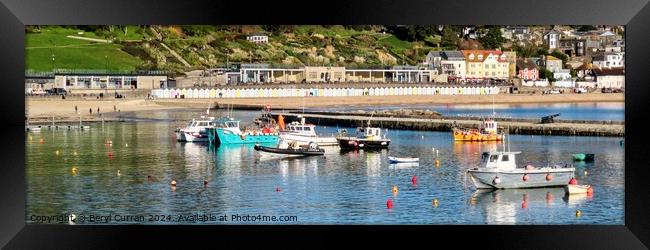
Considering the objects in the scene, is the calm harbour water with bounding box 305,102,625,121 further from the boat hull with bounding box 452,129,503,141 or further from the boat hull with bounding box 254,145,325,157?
the boat hull with bounding box 254,145,325,157

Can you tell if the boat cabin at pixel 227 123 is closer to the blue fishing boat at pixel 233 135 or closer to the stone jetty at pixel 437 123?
the blue fishing boat at pixel 233 135

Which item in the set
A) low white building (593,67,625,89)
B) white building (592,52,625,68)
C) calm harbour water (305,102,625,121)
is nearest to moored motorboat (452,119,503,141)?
calm harbour water (305,102,625,121)

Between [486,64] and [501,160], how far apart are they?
359 centimetres

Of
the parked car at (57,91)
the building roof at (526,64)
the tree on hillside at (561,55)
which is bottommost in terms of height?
the parked car at (57,91)

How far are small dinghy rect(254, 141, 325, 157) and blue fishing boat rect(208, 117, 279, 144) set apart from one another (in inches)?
51.4

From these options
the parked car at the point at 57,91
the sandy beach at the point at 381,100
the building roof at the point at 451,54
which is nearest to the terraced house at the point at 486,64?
the building roof at the point at 451,54

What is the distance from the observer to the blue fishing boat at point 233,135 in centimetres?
2516

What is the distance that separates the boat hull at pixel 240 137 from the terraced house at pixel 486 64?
5.56m

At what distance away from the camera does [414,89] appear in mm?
23062

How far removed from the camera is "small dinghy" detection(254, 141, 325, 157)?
22.8m

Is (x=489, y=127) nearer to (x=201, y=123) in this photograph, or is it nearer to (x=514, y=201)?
(x=201, y=123)

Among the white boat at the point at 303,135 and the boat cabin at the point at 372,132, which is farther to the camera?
the boat cabin at the point at 372,132

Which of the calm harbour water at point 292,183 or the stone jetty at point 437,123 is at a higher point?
the stone jetty at point 437,123
